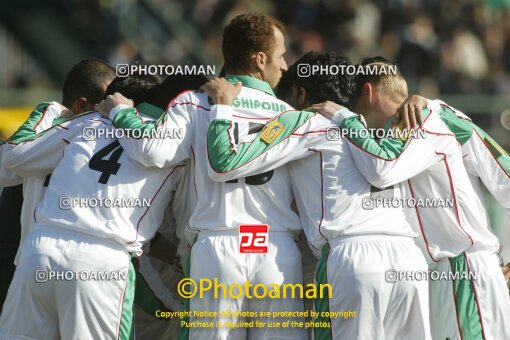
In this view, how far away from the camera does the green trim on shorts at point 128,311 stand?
5188 mm

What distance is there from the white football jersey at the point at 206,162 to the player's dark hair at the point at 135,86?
1.10ft

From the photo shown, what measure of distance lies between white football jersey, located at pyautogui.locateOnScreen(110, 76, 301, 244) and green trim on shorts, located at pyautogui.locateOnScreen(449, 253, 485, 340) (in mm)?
975

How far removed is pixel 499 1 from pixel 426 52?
114 inches

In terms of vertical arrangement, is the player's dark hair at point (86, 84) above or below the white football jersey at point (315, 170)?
above

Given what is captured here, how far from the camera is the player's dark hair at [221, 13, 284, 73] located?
18.3ft

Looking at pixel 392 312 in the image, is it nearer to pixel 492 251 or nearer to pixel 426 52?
pixel 492 251

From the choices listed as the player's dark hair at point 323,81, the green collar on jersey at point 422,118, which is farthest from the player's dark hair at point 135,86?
the green collar on jersey at point 422,118

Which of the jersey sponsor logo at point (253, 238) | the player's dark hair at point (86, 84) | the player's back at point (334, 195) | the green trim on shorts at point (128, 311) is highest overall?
the player's dark hair at point (86, 84)

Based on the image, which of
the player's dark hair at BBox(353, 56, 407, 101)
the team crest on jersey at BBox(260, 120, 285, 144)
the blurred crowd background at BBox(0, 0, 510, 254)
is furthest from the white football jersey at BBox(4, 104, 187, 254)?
the blurred crowd background at BBox(0, 0, 510, 254)

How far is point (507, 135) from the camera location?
1142 cm

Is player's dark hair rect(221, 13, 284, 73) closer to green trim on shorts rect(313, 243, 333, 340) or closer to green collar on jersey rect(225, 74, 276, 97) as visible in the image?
green collar on jersey rect(225, 74, 276, 97)
